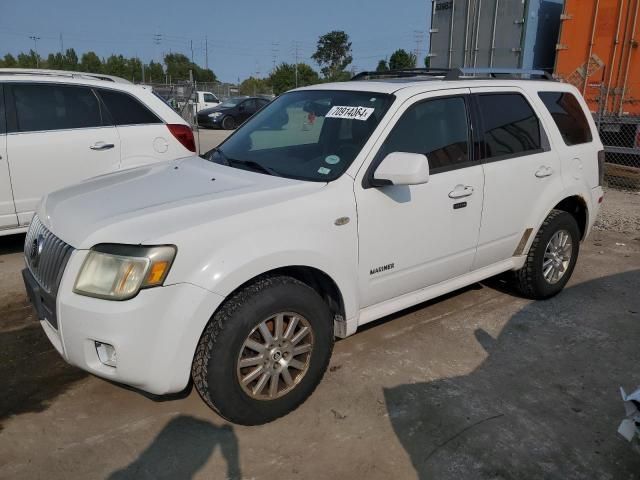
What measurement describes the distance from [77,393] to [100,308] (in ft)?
3.62

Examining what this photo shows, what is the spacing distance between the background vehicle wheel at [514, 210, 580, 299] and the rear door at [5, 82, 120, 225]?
4225 millimetres

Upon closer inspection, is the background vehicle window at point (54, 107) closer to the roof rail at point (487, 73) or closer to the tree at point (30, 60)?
the roof rail at point (487, 73)

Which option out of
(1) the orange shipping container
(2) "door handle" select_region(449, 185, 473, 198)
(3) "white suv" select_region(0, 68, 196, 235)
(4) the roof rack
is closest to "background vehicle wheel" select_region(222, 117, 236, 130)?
(1) the orange shipping container

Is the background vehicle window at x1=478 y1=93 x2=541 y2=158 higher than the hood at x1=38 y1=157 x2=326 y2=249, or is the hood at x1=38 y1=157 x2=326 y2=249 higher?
the background vehicle window at x1=478 y1=93 x2=541 y2=158

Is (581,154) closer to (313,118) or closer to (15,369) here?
(313,118)

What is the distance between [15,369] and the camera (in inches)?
138

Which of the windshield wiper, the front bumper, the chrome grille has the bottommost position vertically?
the front bumper

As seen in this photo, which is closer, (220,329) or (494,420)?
(220,329)

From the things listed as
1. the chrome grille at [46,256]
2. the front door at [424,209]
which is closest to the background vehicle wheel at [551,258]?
the front door at [424,209]

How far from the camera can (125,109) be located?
5.91 m

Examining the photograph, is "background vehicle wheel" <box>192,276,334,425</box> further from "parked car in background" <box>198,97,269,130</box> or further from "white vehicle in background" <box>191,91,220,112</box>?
"white vehicle in background" <box>191,91,220,112</box>

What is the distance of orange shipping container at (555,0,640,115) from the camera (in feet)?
30.3

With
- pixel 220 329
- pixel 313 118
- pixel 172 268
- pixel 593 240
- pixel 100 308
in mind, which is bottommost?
pixel 593 240

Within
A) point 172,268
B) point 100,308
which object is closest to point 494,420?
point 172,268
